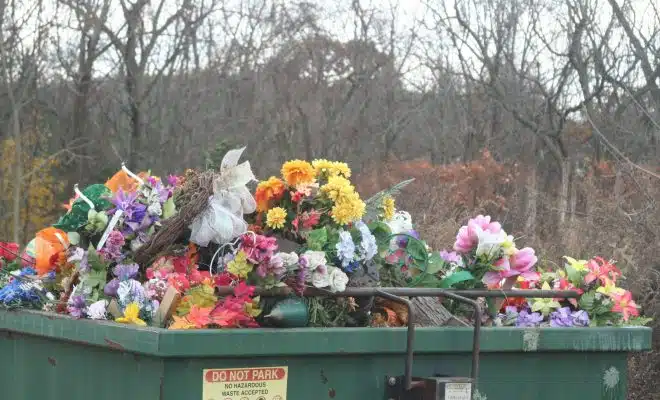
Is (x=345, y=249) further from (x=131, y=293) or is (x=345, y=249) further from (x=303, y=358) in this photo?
(x=131, y=293)

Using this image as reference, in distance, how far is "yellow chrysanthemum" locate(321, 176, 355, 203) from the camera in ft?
12.3

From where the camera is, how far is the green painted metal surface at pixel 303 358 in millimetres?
2996

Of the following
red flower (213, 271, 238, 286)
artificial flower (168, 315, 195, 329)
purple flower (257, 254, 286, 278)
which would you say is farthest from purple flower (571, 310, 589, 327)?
artificial flower (168, 315, 195, 329)

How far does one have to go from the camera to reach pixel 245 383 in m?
3.08

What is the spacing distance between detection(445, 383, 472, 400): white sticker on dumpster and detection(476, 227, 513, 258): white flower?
73 centimetres

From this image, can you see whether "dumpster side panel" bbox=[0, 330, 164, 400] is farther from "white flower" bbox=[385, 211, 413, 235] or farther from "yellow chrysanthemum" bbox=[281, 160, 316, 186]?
"white flower" bbox=[385, 211, 413, 235]

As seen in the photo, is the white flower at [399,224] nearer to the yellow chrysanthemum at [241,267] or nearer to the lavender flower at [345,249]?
the lavender flower at [345,249]

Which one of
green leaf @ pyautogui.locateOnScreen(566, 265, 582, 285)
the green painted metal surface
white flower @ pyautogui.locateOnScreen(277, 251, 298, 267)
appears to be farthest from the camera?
green leaf @ pyautogui.locateOnScreen(566, 265, 582, 285)

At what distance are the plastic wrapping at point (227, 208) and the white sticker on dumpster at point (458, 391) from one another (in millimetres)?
906

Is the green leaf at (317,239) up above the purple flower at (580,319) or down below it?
above

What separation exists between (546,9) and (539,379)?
1661 cm

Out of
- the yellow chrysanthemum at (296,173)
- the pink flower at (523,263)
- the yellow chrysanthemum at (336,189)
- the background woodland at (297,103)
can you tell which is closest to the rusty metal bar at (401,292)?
the pink flower at (523,263)

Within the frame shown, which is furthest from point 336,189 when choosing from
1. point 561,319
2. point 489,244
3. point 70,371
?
point 70,371

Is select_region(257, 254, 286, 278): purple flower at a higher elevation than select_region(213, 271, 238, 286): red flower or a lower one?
higher
